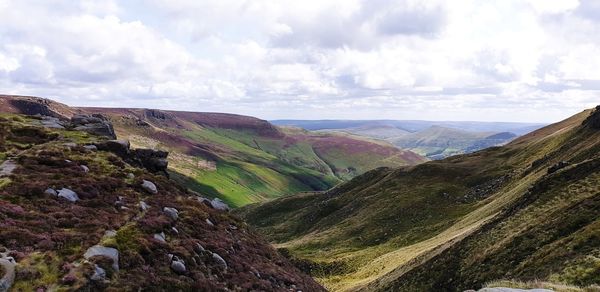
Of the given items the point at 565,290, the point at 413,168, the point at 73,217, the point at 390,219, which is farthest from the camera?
the point at 413,168

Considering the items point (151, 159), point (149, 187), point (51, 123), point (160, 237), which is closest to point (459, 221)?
point (151, 159)

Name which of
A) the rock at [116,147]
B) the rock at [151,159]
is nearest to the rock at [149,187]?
the rock at [116,147]

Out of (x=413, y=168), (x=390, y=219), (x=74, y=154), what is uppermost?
(x=74, y=154)

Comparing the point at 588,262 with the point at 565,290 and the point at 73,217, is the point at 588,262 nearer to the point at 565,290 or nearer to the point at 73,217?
the point at 565,290

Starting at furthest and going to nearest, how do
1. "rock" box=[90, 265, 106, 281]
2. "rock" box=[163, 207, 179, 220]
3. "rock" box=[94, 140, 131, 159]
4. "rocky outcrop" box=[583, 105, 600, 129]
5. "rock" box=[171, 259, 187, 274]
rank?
"rocky outcrop" box=[583, 105, 600, 129] < "rock" box=[94, 140, 131, 159] < "rock" box=[163, 207, 179, 220] < "rock" box=[171, 259, 187, 274] < "rock" box=[90, 265, 106, 281]

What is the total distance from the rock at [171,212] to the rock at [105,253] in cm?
961

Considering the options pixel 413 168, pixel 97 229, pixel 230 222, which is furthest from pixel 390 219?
pixel 97 229

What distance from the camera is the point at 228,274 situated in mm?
34094

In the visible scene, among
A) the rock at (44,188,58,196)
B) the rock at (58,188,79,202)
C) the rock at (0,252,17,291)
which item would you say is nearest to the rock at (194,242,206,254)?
the rock at (58,188,79,202)

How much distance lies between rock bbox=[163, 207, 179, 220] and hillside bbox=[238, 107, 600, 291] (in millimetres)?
25641

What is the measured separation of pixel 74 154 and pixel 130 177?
7233mm

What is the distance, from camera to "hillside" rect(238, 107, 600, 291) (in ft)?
124

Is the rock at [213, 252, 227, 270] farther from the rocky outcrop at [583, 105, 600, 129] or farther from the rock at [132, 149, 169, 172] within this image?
the rocky outcrop at [583, 105, 600, 129]

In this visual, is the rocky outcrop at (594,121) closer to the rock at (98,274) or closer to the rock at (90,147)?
the rock at (90,147)
